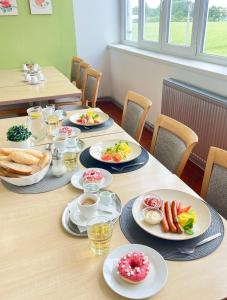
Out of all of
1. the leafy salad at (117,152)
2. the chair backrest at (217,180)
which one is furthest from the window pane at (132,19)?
the chair backrest at (217,180)

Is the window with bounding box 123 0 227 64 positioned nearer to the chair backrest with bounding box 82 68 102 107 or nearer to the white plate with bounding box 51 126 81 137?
the chair backrest with bounding box 82 68 102 107

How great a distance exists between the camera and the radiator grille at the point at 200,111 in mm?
2092

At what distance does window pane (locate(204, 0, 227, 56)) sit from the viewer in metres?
2.29

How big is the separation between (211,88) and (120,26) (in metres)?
2.46

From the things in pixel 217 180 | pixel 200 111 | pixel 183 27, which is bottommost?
pixel 200 111

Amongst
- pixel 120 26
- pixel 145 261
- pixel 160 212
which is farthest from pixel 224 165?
pixel 120 26

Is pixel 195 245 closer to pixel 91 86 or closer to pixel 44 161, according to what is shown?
pixel 44 161

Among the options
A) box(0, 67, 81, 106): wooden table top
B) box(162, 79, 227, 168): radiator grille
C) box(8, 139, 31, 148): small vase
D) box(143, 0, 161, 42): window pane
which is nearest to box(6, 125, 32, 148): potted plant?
box(8, 139, 31, 148): small vase

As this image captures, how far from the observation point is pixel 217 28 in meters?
2.37

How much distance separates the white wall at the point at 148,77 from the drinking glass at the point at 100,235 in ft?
5.64

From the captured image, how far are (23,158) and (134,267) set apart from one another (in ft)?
2.18

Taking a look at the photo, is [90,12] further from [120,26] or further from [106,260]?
[106,260]

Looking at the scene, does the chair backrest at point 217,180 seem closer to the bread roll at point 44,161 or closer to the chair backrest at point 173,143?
the chair backrest at point 173,143

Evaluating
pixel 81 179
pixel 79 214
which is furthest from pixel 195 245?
pixel 81 179
